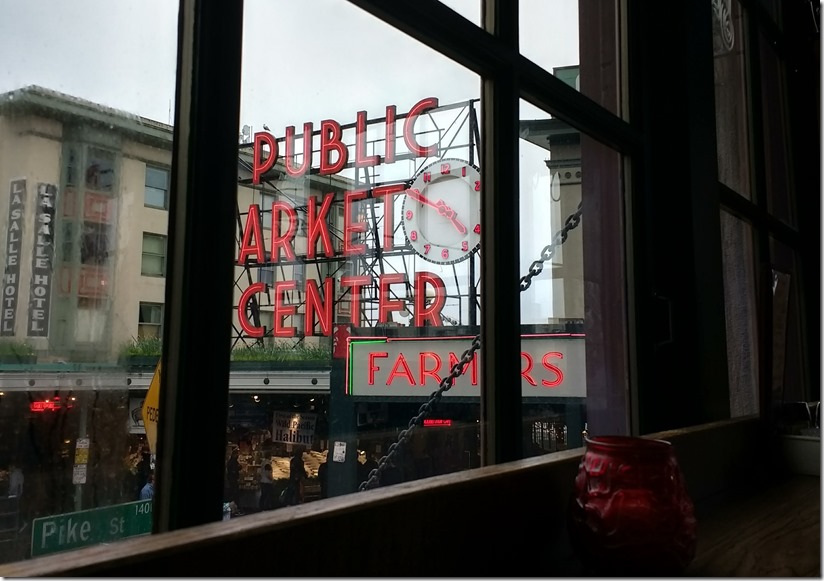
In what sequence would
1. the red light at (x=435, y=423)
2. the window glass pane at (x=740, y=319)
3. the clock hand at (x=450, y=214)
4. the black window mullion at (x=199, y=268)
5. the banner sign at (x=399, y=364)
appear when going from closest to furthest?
1. the black window mullion at (x=199, y=268)
2. the window glass pane at (x=740, y=319)
3. the red light at (x=435, y=423)
4. the clock hand at (x=450, y=214)
5. the banner sign at (x=399, y=364)

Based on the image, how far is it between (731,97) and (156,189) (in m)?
2.03

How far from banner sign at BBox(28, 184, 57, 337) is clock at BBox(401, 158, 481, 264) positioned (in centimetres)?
301

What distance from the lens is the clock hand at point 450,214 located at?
409 centimetres

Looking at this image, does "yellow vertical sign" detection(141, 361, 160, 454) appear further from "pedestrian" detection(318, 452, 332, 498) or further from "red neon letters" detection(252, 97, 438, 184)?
"red neon letters" detection(252, 97, 438, 184)

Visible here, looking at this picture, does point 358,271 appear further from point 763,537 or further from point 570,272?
point 763,537

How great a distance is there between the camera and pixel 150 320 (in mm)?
727

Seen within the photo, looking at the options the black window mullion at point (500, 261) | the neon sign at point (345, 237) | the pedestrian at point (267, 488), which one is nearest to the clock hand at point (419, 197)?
the neon sign at point (345, 237)

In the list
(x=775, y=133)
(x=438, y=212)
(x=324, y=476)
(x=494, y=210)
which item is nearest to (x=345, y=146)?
(x=438, y=212)

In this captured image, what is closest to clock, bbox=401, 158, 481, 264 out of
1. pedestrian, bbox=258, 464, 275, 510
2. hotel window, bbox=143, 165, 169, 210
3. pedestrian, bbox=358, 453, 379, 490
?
pedestrian, bbox=358, 453, 379, 490

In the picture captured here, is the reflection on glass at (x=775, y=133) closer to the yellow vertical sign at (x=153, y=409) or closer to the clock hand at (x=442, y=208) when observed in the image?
the clock hand at (x=442, y=208)

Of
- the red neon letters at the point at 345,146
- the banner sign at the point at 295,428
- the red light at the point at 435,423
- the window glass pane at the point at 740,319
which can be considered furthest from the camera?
the red neon letters at the point at 345,146

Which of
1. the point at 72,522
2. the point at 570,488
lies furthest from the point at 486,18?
the point at 72,522

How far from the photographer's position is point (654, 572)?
2.31 ft

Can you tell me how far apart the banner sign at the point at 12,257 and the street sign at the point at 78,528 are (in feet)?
0.87
